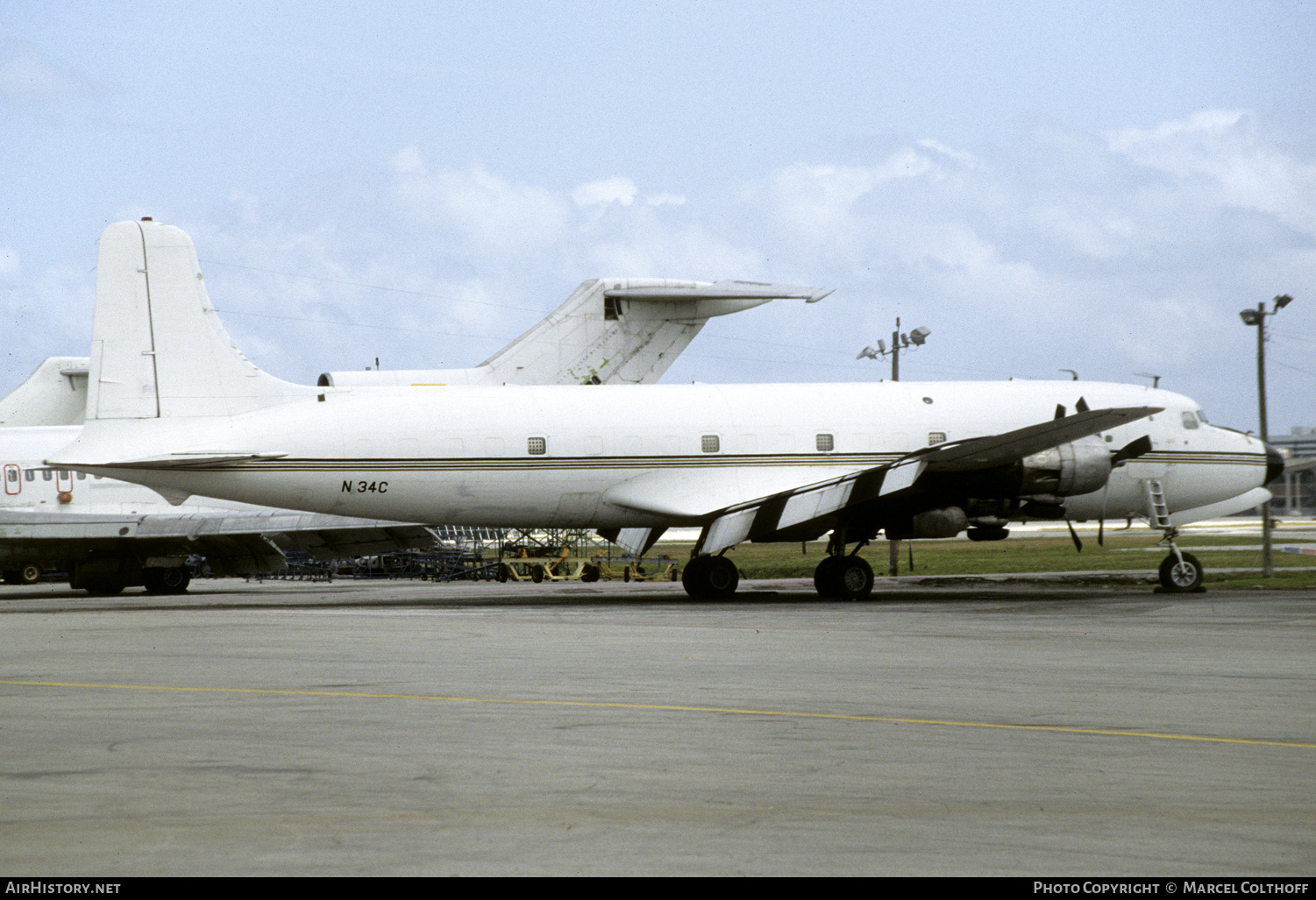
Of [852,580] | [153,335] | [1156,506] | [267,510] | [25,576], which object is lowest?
[25,576]

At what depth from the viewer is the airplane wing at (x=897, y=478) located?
909 inches

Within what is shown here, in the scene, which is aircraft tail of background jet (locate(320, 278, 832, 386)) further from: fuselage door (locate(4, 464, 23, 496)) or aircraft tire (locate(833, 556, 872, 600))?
fuselage door (locate(4, 464, 23, 496))

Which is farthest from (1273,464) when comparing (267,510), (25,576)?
(25,576)

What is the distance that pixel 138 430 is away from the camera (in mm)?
22703

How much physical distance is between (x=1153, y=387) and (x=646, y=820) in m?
24.7

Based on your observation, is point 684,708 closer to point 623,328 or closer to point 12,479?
point 623,328

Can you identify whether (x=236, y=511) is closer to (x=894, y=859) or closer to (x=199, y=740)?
(x=199, y=740)

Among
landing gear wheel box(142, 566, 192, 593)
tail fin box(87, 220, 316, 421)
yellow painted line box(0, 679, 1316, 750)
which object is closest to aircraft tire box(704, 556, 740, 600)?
tail fin box(87, 220, 316, 421)

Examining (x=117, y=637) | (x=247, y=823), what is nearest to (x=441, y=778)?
(x=247, y=823)

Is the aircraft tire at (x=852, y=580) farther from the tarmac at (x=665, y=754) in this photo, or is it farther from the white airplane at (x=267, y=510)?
the tarmac at (x=665, y=754)

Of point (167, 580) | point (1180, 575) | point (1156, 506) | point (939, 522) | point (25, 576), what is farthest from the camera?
point (25, 576)

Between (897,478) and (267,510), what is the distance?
16.8 m

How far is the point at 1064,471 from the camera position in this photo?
24.0 m

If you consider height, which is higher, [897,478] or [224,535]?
[897,478]
